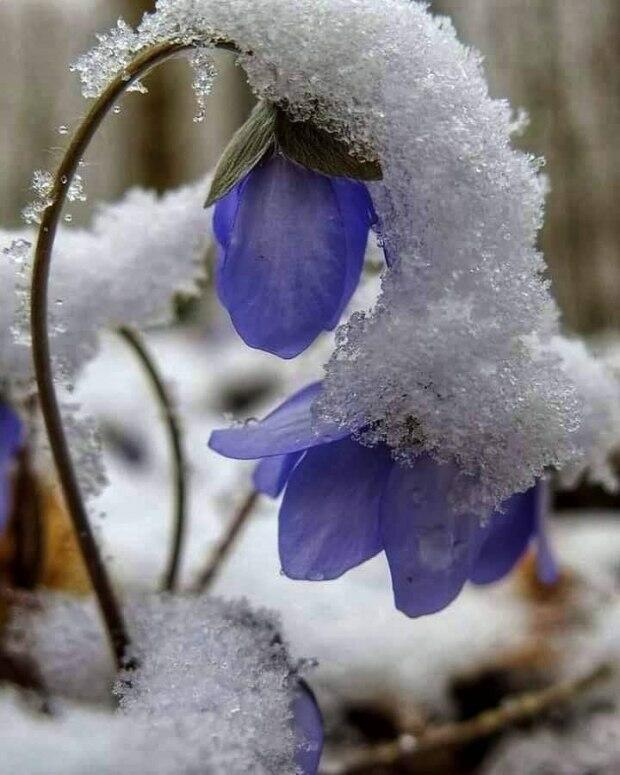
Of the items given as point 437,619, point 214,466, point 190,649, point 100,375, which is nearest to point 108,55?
point 190,649

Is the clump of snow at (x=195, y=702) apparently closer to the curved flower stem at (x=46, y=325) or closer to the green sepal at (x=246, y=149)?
the curved flower stem at (x=46, y=325)

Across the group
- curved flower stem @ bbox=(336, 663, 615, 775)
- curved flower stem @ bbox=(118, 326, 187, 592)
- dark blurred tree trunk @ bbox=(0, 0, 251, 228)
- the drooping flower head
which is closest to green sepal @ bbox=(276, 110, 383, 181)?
the drooping flower head

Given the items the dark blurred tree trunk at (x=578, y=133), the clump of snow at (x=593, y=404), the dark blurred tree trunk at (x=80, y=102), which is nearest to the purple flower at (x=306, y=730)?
the clump of snow at (x=593, y=404)

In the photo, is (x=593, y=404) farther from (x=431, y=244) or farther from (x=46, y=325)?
(x=46, y=325)

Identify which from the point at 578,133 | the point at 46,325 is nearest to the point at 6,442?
the point at 46,325

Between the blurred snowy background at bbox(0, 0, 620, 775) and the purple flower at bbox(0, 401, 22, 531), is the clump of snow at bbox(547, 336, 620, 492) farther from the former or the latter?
the purple flower at bbox(0, 401, 22, 531)

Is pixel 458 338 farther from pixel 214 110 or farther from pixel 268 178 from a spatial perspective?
pixel 214 110
